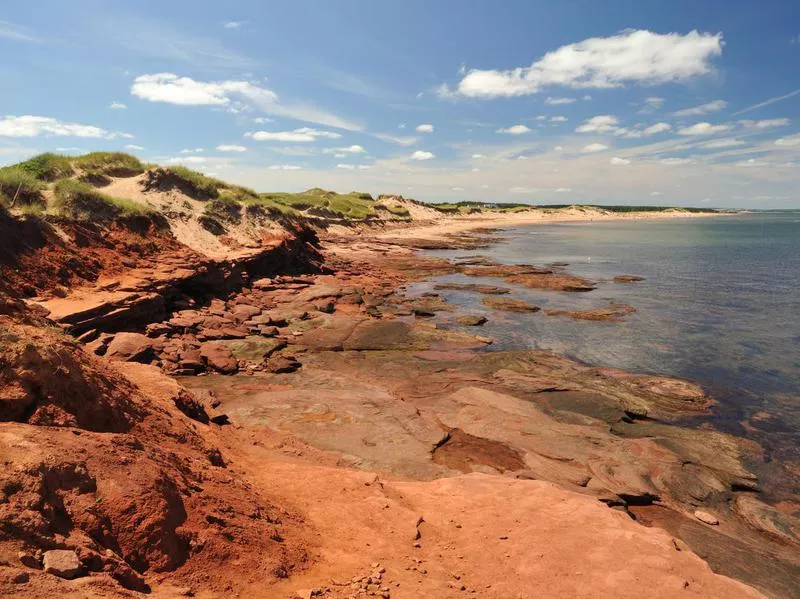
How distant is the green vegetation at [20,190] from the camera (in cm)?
1945

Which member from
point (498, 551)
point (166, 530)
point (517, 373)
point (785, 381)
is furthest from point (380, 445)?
point (785, 381)

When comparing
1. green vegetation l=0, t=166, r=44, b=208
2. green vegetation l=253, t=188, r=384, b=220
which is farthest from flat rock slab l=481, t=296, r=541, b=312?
green vegetation l=253, t=188, r=384, b=220

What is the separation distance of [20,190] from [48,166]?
7189 mm

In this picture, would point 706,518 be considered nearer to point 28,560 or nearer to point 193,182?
point 28,560

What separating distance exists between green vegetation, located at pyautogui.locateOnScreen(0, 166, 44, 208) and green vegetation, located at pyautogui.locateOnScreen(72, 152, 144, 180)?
7425 mm

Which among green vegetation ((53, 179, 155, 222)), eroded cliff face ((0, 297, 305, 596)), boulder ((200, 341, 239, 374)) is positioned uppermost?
green vegetation ((53, 179, 155, 222))

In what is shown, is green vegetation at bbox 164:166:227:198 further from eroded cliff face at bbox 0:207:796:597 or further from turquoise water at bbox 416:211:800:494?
turquoise water at bbox 416:211:800:494

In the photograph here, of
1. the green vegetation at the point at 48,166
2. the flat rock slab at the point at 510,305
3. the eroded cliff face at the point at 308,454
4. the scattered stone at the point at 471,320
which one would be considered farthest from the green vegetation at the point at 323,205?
the eroded cliff face at the point at 308,454

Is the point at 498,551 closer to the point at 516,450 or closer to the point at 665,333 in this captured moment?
the point at 516,450

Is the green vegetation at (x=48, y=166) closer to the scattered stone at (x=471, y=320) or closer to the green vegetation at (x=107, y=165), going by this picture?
A: the green vegetation at (x=107, y=165)

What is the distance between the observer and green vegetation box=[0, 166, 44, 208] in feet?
63.8

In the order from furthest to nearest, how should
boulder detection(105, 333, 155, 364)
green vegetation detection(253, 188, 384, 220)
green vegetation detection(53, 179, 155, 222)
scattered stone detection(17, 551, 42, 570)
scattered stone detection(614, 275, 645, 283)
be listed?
green vegetation detection(253, 188, 384, 220) → scattered stone detection(614, 275, 645, 283) → green vegetation detection(53, 179, 155, 222) → boulder detection(105, 333, 155, 364) → scattered stone detection(17, 551, 42, 570)

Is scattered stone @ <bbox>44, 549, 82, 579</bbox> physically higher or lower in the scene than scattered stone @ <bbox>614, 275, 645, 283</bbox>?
higher

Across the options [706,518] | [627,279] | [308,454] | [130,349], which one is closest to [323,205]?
[627,279]
